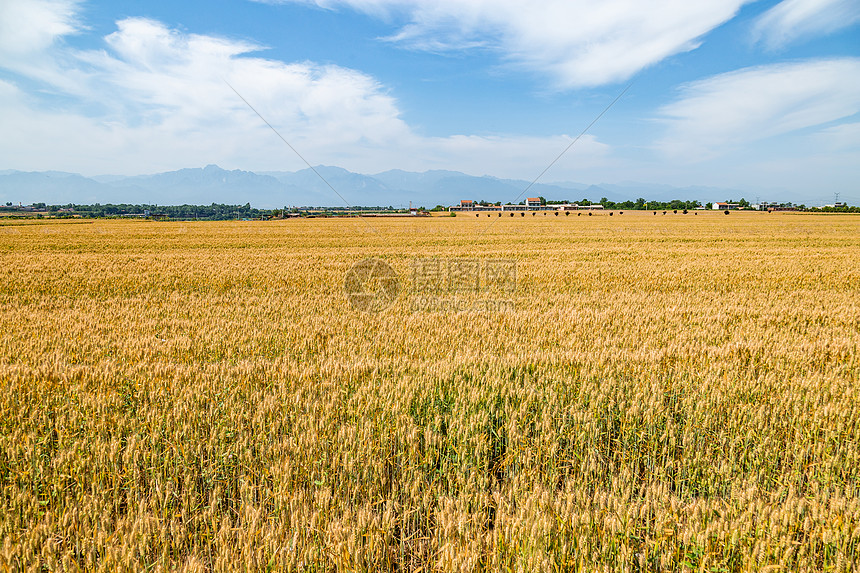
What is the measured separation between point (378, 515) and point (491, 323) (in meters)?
5.40

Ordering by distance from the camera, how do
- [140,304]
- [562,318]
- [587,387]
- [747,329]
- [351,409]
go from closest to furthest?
1. [351,409]
2. [587,387]
3. [747,329]
4. [562,318]
5. [140,304]

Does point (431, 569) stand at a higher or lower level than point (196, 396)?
lower

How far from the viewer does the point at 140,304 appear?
9.65 m

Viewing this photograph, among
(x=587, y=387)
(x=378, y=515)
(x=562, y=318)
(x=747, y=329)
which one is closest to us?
(x=378, y=515)

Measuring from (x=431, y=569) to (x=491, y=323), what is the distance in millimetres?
5660

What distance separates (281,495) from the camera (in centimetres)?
293

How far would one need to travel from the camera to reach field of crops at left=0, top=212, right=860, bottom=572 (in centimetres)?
259

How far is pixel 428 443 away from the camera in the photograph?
12.0ft

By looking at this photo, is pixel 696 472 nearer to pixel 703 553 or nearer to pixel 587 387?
pixel 703 553

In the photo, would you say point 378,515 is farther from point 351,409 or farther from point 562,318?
point 562,318

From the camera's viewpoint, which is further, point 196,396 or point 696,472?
point 196,396

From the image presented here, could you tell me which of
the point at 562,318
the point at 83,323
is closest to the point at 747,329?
the point at 562,318

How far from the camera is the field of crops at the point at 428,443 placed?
8.51 ft

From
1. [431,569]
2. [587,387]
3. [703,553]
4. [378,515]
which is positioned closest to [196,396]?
[378,515]
